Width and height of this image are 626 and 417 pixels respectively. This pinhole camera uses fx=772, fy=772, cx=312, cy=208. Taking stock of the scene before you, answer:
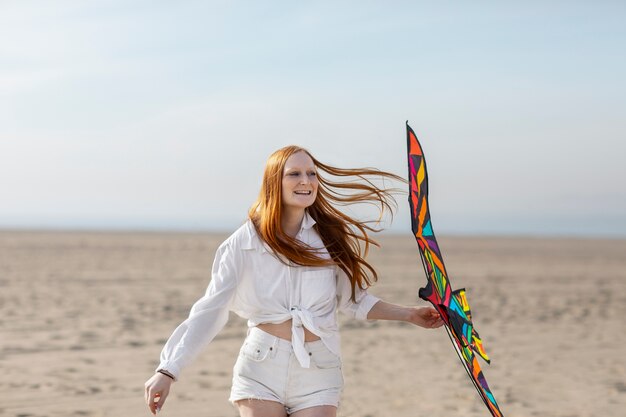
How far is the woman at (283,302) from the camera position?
9.62 feet

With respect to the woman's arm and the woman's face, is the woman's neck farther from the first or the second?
the woman's arm

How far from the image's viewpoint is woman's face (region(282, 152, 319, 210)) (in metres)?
3.09

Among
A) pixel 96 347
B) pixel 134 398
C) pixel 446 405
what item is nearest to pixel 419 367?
pixel 446 405

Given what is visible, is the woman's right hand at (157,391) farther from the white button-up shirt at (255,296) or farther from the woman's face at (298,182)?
the woman's face at (298,182)

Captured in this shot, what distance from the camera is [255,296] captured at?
9.94ft

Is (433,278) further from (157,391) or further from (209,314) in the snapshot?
(157,391)

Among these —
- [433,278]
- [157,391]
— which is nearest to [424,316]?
[433,278]

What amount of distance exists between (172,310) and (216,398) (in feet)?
17.2

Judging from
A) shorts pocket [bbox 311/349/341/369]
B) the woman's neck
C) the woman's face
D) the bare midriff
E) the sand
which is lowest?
the sand

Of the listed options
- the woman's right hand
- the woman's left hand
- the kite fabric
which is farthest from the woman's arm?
the woman's right hand

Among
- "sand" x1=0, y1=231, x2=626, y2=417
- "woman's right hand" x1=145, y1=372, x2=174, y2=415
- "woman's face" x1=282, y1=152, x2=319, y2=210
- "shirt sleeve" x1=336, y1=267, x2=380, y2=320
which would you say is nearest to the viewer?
"woman's right hand" x1=145, y1=372, x2=174, y2=415

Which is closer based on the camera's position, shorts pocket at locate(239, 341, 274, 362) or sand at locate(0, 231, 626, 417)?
shorts pocket at locate(239, 341, 274, 362)

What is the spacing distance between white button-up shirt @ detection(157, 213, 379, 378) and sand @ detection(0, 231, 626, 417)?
2.92 meters

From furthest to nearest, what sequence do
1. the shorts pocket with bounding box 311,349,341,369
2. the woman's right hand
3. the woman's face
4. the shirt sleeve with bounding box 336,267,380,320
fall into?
1. the shirt sleeve with bounding box 336,267,380,320
2. the woman's face
3. the shorts pocket with bounding box 311,349,341,369
4. the woman's right hand
